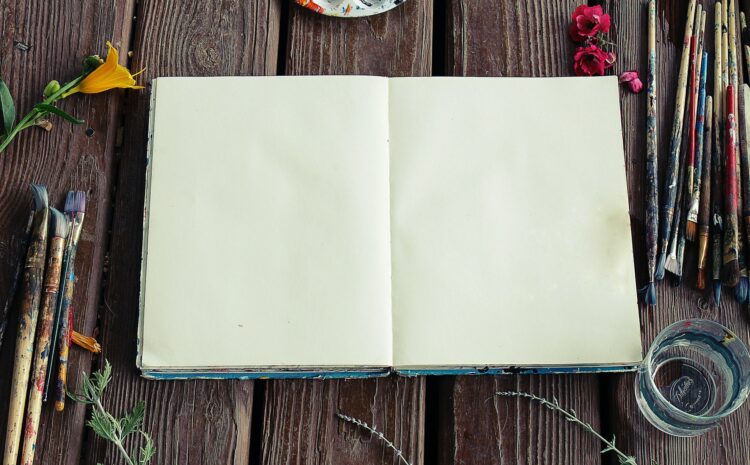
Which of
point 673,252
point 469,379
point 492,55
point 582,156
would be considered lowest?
point 469,379

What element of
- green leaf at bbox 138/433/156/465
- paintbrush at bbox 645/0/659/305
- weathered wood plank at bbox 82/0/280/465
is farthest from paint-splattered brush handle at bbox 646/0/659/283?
green leaf at bbox 138/433/156/465

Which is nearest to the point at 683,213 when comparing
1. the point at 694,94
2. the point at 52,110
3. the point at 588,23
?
the point at 694,94

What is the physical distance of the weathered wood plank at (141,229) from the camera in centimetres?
79

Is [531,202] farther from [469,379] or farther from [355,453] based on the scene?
[355,453]

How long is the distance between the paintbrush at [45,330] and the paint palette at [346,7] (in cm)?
39

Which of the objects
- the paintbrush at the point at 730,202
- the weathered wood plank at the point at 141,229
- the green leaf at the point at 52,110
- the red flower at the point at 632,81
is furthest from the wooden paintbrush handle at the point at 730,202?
the green leaf at the point at 52,110

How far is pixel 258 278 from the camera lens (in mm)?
800

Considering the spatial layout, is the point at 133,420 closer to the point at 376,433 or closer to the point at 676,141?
the point at 376,433

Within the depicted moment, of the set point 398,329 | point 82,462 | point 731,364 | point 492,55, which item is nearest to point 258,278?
point 398,329

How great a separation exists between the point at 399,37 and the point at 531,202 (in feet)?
0.87

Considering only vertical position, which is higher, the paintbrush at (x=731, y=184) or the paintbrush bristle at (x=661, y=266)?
the paintbrush at (x=731, y=184)

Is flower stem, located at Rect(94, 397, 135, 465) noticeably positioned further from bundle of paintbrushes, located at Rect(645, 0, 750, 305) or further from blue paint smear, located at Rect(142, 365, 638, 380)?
bundle of paintbrushes, located at Rect(645, 0, 750, 305)

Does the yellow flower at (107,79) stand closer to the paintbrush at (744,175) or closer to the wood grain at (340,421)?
the wood grain at (340,421)

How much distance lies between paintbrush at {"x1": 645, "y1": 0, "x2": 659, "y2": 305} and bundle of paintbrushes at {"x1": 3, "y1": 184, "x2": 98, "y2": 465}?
624 millimetres
